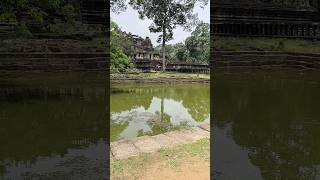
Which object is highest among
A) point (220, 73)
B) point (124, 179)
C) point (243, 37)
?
point (243, 37)

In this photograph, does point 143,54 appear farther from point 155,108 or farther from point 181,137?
point 181,137

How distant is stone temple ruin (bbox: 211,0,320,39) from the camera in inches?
608

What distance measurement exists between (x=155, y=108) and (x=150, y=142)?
5.47m

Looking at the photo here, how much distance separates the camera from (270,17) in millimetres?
15734

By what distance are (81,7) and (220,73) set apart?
590 centimetres

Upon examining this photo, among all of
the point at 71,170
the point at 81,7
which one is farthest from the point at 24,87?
the point at 71,170

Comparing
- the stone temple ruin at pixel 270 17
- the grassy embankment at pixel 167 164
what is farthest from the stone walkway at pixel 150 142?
the stone temple ruin at pixel 270 17

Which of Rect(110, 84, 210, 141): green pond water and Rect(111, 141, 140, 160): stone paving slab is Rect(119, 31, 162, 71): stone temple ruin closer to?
Rect(110, 84, 210, 141): green pond water

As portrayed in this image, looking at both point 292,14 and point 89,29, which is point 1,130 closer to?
point 89,29

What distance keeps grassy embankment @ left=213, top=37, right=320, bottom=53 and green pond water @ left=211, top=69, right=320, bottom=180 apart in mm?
1531

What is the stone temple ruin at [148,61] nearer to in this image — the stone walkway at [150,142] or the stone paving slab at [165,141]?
the stone walkway at [150,142]

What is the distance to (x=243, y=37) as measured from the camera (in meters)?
16.4

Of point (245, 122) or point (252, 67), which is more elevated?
point (252, 67)

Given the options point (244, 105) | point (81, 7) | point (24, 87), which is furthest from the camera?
point (81, 7)
